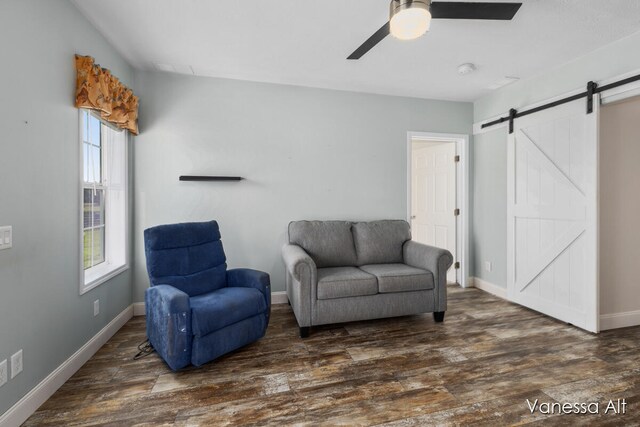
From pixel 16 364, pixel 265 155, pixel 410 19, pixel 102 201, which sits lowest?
pixel 16 364

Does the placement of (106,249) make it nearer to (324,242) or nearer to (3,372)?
(3,372)

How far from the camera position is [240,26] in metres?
2.41

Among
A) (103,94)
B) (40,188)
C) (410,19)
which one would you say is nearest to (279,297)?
(40,188)

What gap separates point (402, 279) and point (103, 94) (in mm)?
2885

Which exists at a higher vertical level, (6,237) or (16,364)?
(6,237)

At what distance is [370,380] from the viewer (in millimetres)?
2043

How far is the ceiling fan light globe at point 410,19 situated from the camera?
1.57m

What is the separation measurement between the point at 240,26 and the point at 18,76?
4.74ft

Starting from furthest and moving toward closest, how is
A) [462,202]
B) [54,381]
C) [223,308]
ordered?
[462,202], [223,308], [54,381]

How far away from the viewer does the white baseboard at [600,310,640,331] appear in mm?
2842

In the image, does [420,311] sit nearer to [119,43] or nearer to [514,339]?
[514,339]

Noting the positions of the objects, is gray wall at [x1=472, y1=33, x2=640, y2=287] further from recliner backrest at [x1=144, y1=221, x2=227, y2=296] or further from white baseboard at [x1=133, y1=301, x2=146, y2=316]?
white baseboard at [x1=133, y1=301, x2=146, y2=316]

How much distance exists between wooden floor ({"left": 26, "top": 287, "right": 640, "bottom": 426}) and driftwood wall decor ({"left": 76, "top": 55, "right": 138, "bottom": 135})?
187 centimetres

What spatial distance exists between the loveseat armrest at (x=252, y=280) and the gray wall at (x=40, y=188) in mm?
1065
